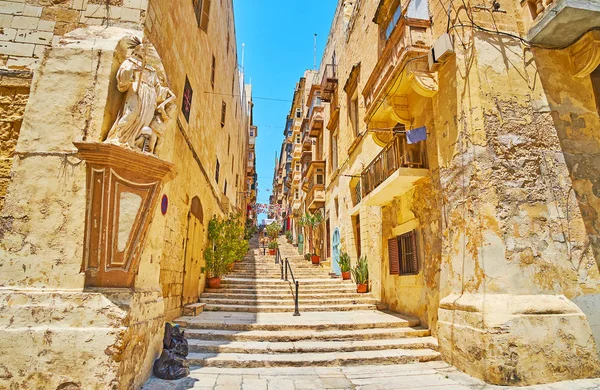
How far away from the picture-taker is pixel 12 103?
13.3 feet

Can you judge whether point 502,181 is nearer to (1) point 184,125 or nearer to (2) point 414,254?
(2) point 414,254

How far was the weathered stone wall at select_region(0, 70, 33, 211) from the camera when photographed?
399 centimetres

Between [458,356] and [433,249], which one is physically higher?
[433,249]

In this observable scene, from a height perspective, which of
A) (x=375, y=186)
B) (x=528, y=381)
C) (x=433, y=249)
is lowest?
(x=528, y=381)

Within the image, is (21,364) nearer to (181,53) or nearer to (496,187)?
(181,53)

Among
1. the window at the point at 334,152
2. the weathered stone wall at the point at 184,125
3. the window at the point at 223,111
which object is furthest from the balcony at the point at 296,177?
the weathered stone wall at the point at 184,125

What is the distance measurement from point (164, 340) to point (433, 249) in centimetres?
492

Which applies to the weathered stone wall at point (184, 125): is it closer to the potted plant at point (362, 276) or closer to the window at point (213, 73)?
the window at point (213, 73)

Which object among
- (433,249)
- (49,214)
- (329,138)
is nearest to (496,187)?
(433,249)

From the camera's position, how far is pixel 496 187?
5.09 m

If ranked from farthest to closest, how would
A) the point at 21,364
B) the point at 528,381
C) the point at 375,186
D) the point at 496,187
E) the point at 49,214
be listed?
the point at 375,186 < the point at 496,187 < the point at 528,381 < the point at 49,214 < the point at 21,364

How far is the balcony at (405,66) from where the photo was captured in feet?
20.7

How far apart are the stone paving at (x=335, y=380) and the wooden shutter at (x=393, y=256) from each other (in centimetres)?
301

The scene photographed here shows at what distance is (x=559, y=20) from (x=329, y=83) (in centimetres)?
1183
